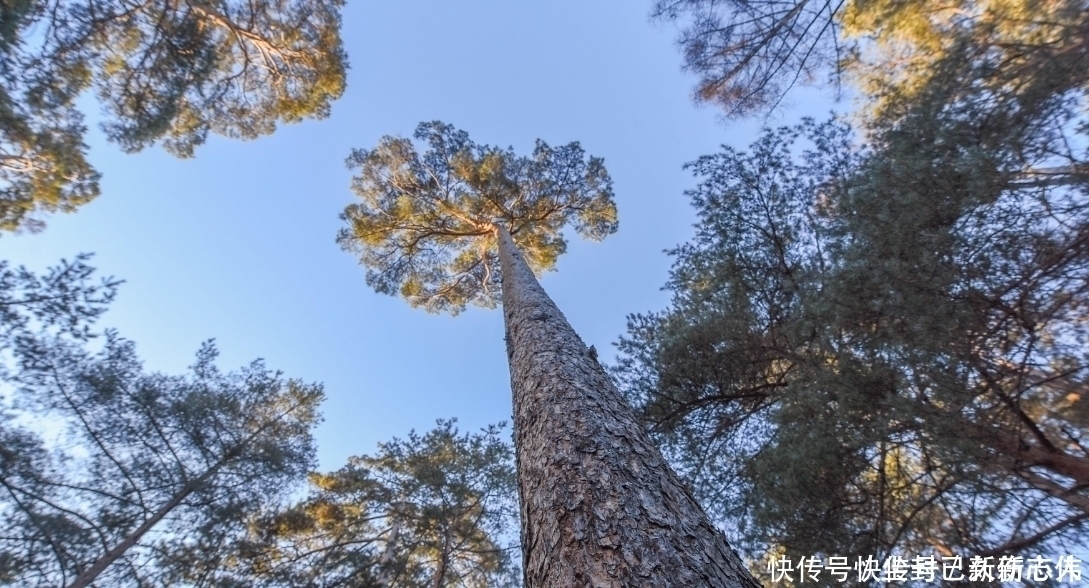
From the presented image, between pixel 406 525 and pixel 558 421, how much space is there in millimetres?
8178

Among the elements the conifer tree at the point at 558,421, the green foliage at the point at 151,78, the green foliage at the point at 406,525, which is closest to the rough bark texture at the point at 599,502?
the conifer tree at the point at 558,421

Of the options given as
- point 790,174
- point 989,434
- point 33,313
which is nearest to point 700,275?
point 790,174

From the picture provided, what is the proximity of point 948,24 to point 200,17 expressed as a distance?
1298 cm

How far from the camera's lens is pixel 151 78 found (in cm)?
948

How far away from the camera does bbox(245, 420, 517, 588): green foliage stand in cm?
841

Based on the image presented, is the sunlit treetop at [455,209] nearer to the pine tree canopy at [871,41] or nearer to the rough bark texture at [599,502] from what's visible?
the pine tree canopy at [871,41]

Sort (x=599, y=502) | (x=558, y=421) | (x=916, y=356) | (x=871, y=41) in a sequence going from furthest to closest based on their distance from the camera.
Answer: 1. (x=871, y=41)
2. (x=916, y=356)
3. (x=558, y=421)
4. (x=599, y=502)

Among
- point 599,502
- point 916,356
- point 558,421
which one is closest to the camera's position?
point 599,502

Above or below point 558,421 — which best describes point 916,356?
above

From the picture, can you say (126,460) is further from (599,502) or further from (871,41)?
(871,41)

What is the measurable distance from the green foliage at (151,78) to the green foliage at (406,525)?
7218mm

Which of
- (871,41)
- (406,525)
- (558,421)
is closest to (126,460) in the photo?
(406,525)

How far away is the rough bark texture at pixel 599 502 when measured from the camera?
1.62m

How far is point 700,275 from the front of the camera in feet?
28.0
